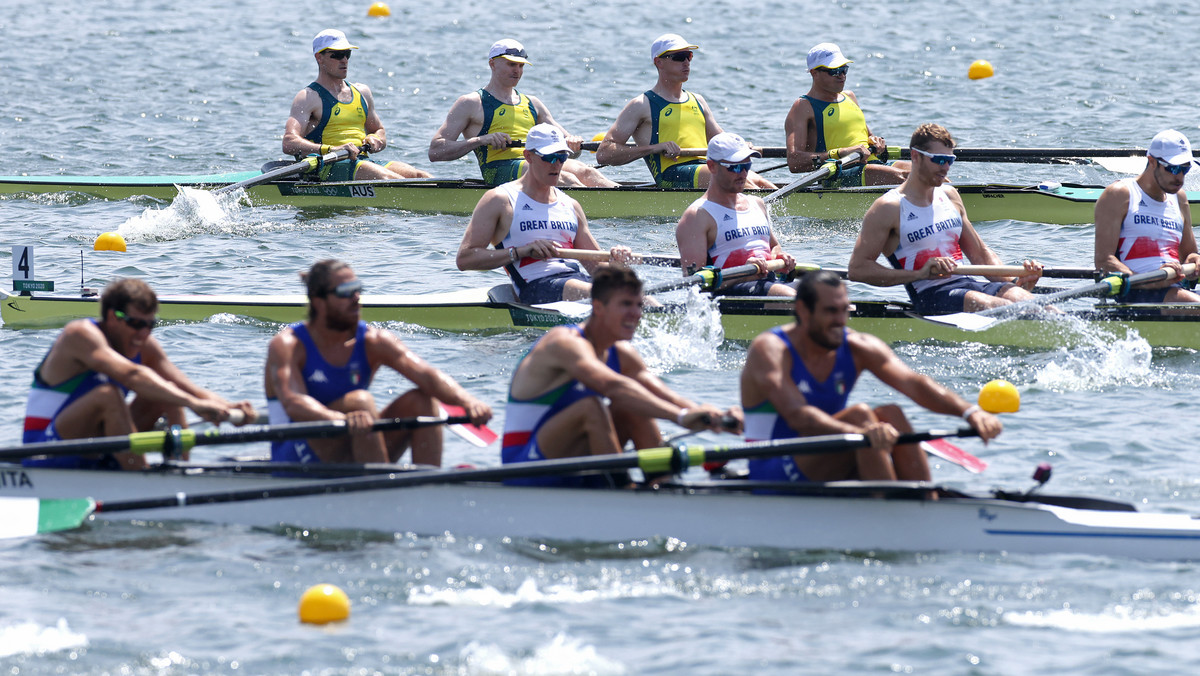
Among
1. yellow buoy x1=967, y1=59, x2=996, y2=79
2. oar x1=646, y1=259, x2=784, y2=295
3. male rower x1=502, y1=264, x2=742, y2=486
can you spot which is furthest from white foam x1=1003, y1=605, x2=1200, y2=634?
yellow buoy x1=967, y1=59, x2=996, y2=79

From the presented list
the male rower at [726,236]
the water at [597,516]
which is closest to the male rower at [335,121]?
the water at [597,516]

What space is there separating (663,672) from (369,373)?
2311 millimetres

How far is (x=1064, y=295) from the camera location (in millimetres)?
9648

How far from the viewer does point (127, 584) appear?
6496mm

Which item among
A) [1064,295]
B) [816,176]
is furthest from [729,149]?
[816,176]

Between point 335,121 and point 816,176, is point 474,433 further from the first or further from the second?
point 335,121

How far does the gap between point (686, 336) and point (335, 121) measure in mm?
6015

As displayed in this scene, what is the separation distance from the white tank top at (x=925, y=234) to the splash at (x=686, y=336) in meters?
1.28

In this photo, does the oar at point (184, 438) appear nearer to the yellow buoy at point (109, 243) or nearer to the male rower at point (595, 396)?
the male rower at point (595, 396)

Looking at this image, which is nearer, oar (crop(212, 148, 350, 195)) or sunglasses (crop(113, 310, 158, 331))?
sunglasses (crop(113, 310, 158, 331))

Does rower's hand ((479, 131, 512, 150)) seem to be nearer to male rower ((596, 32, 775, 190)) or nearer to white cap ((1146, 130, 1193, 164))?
male rower ((596, 32, 775, 190))

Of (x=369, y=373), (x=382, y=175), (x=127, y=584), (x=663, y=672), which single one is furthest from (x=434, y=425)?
(x=382, y=175)

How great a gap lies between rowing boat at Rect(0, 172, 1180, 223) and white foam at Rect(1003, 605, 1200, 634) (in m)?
8.31

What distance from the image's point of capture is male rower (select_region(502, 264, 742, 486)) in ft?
21.9
